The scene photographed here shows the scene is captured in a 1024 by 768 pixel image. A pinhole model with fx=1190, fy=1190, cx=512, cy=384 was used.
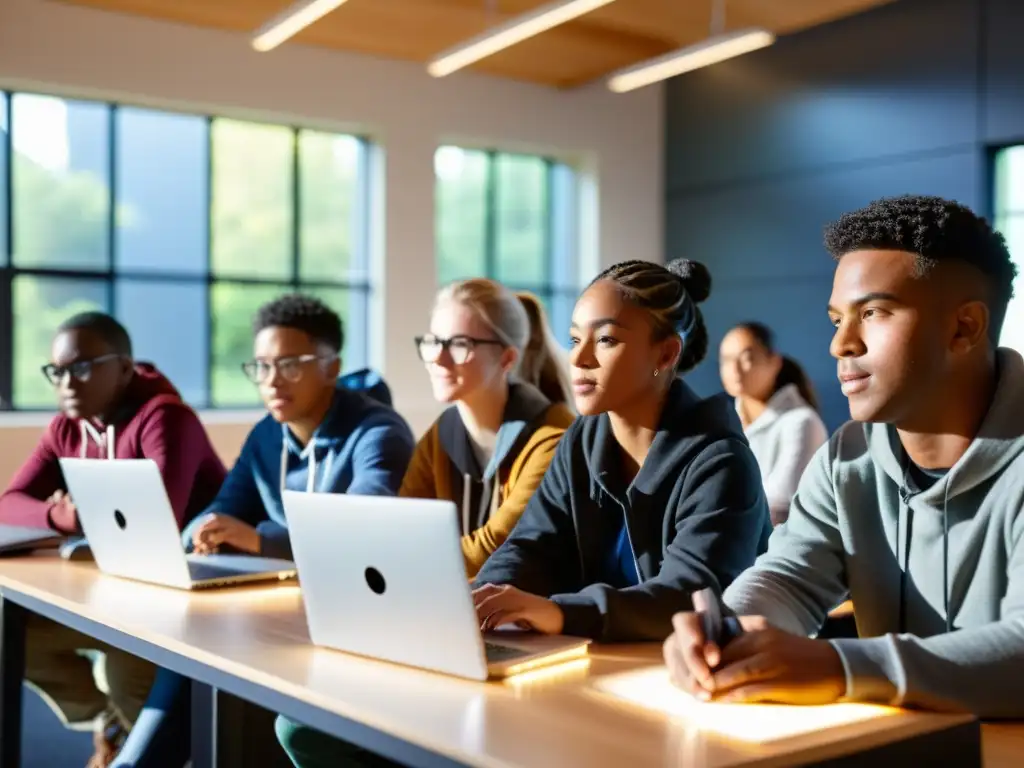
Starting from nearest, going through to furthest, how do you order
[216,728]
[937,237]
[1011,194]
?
[937,237] < [216,728] < [1011,194]

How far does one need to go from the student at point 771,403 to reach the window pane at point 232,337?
3.62 meters

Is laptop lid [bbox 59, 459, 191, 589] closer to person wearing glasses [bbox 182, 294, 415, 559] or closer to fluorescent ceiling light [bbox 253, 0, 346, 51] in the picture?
Result: person wearing glasses [bbox 182, 294, 415, 559]

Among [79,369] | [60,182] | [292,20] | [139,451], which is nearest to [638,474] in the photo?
[139,451]

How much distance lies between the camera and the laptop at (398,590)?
1.43m

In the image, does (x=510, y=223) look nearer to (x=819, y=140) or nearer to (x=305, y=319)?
(x=819, y=140)

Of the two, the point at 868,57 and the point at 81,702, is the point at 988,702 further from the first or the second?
the point at 868,57

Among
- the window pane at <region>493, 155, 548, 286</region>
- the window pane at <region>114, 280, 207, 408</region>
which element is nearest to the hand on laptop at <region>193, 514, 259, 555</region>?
the window pane at <region>114, 280, 207, 408</region>

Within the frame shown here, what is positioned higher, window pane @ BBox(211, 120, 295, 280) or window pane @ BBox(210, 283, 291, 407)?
window pane @ BBox(211, 120, 295, 280)

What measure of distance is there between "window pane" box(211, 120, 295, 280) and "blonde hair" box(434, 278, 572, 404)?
180 inches

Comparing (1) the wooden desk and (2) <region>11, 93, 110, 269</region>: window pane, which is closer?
(1) the wooden desk

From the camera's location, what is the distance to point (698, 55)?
5.66m

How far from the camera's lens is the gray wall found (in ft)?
21.7

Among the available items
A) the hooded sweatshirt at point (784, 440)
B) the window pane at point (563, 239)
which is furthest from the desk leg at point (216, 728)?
the window pane at point (563, 239)

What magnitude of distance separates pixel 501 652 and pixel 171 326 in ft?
19.8
